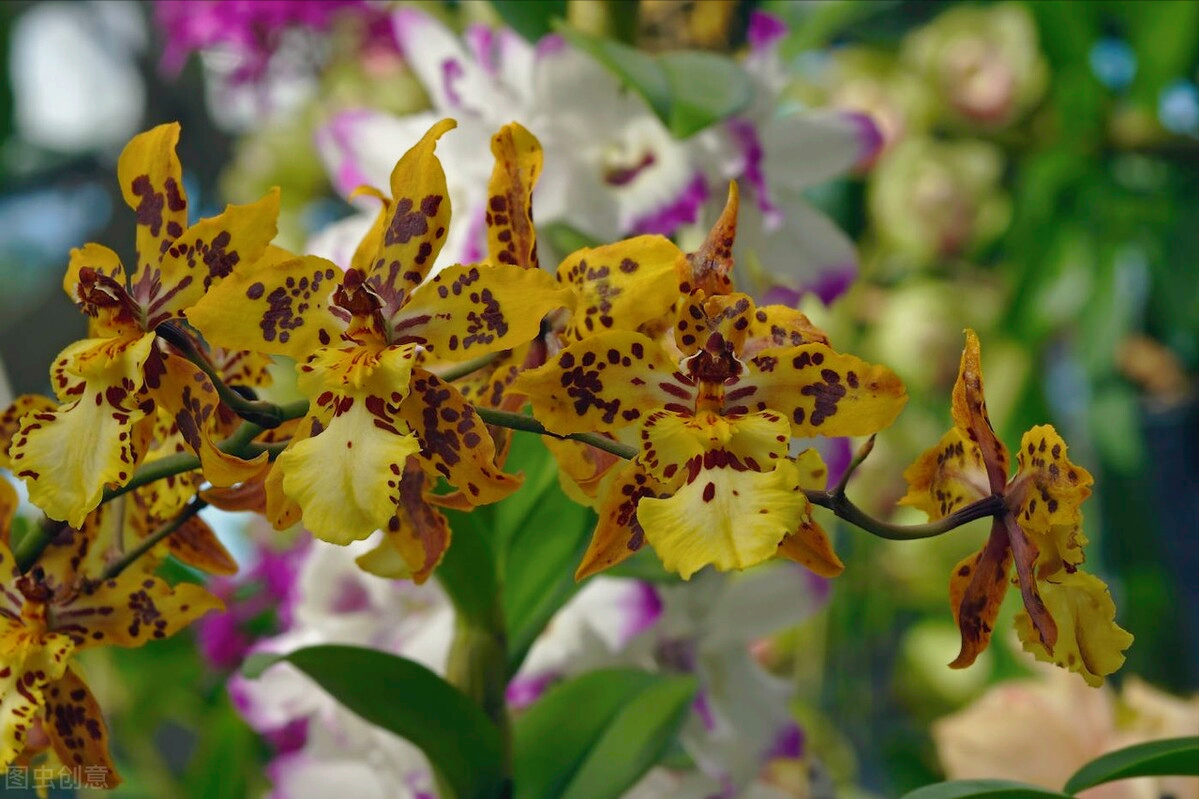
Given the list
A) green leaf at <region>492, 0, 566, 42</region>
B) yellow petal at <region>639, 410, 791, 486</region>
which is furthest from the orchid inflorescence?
green leaf at <region>492, 0, 566, 42</region>

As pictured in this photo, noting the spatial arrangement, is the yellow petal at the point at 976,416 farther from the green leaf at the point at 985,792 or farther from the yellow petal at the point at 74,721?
the yellow petal at the point at 74,721

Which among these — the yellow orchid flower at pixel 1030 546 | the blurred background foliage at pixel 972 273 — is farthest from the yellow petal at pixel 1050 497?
the blurred background foliage at pixel 972 273

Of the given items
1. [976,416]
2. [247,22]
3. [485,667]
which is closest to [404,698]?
[485,667]

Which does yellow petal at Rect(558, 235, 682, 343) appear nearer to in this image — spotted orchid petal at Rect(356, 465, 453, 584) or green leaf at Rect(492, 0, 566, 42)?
spotted orchid petal at Rect(356, 465, 453, 584)

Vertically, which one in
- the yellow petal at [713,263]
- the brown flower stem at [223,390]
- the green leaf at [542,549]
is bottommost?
the green leaf at [542,549]

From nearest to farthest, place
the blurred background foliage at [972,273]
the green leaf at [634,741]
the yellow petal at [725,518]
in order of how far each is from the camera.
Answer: the yellow petal at [725,518]
the green leaf at [634,741]
the blurred background foliage at [972,273]

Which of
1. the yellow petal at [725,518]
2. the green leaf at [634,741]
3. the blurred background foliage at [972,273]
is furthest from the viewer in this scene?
the blurred background foliage at [972,273]

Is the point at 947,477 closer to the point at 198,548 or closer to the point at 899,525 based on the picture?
the point at 899,525
